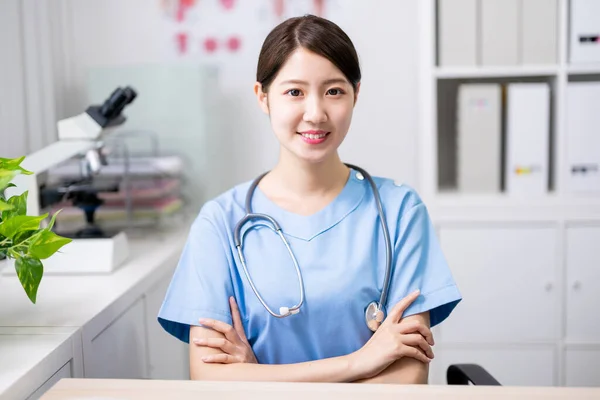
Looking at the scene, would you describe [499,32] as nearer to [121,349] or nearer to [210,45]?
[210,45]

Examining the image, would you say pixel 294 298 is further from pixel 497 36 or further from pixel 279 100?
pixel 497 36

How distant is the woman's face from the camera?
3.86 feet

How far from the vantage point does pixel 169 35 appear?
91.3 inches

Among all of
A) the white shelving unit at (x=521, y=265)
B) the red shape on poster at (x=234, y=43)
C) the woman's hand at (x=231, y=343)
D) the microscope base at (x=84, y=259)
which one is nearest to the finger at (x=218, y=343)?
the woman's hand at (x=231, y=343)

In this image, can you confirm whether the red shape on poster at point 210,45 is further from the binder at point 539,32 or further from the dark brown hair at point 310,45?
the dark brown hair at point 310,45

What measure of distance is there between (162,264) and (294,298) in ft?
2.16

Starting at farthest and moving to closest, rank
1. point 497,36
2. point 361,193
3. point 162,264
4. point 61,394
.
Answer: point 497,36
point 162,264
point 361,193
point 61,394

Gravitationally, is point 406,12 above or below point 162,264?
above

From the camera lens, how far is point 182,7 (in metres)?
2.30

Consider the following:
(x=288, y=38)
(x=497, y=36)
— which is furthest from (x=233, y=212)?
(x=497, y=36)

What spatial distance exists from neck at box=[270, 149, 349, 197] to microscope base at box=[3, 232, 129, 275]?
0.54 meters

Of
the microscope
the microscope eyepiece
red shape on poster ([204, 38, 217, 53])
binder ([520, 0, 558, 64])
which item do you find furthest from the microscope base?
binder ([520, 0, 558, 64])

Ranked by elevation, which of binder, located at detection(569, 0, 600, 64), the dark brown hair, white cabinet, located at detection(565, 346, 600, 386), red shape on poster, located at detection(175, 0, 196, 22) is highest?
red shape on poster, located at detection(175, 0, 196, 22)

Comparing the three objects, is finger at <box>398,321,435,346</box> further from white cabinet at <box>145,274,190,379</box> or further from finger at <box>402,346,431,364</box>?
white cabinet at <box>145,274,190,379</box>
